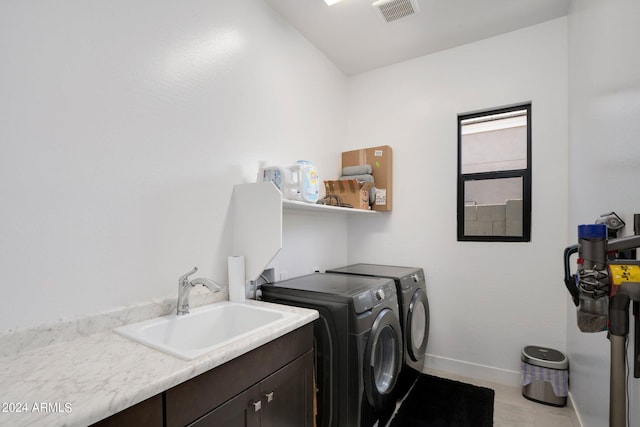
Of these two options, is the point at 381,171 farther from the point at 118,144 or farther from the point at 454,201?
the point at 118,144

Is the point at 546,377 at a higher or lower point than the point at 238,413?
lower

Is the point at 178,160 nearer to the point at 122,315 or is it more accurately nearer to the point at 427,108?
the point at 122,315

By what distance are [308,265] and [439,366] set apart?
5.15ft

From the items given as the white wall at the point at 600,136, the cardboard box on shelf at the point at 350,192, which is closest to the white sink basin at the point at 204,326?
the cardboard box on shelf at the point at 350,192

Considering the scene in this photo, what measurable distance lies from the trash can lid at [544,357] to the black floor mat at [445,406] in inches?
16.3

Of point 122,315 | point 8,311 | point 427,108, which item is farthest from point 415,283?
point 8,311

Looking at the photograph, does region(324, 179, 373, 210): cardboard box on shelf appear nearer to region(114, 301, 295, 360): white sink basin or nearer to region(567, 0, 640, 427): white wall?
region(114, 301, 295, 360): white sink basin

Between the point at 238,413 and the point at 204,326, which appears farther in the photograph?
the point at 204,326

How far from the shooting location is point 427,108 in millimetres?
2955

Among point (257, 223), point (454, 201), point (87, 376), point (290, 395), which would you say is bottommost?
point (290, 395)

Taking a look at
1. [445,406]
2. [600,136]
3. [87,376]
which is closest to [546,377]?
[445,406]

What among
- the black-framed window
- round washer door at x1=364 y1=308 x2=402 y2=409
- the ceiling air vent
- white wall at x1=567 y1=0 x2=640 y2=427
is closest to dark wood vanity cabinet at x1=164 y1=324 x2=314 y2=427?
round washer door at x1=364 y1=308 x2=402 y2=409

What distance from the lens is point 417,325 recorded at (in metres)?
2.54

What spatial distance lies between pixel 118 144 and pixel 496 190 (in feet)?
9.71
